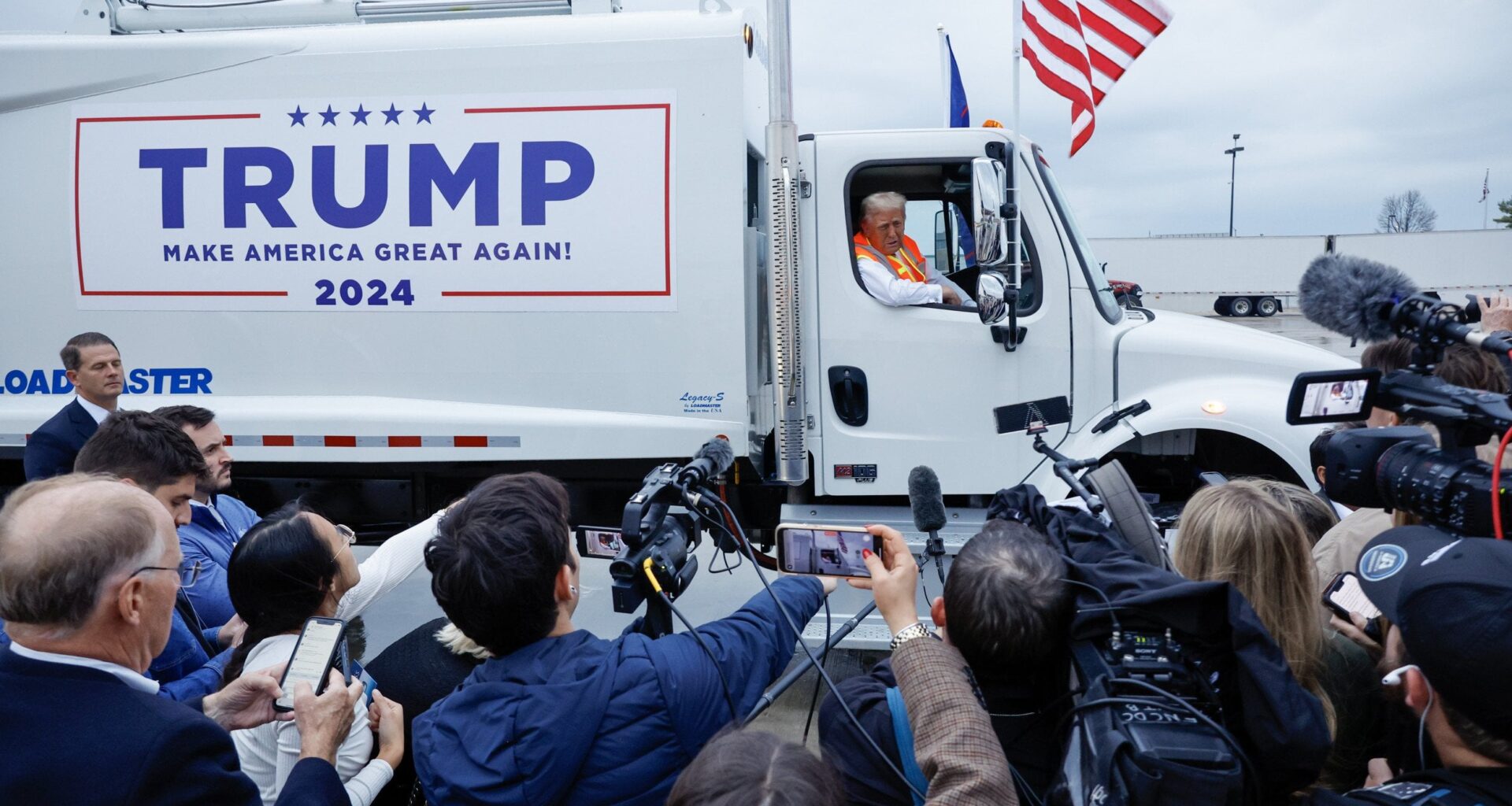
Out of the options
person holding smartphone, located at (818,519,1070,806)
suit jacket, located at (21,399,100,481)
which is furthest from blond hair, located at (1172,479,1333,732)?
suit jacket, located at (21,399,100,481)

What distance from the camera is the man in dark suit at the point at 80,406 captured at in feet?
13.0

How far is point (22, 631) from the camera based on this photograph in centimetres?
144

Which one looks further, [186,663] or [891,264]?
[891,264]

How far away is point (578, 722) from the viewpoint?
64.6 inches

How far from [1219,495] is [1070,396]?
7.66 feet

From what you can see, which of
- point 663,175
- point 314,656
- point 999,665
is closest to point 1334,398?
point 999,665

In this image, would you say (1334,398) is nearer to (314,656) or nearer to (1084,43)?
(314,656)

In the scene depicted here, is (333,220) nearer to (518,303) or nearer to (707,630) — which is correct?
(518,303)

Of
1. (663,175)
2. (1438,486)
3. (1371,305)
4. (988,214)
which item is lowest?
(1438,486)

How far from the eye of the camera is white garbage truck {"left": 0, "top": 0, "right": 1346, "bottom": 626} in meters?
4.18

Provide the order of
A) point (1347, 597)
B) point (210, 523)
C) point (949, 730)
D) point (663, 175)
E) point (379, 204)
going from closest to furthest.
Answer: point (949, 730)
point (1347, 597)
point (210, 523)
point (663, 175)
point (379, 204)

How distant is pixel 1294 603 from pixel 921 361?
8.38 ft

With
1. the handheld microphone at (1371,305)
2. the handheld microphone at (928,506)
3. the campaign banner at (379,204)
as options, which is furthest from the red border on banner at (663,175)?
the handheld microphone at (1371,305)

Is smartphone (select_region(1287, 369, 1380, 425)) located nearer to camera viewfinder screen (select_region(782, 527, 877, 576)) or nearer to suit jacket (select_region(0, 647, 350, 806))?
camera viewfinder screen (select_region(782, 527, 877, 576))
